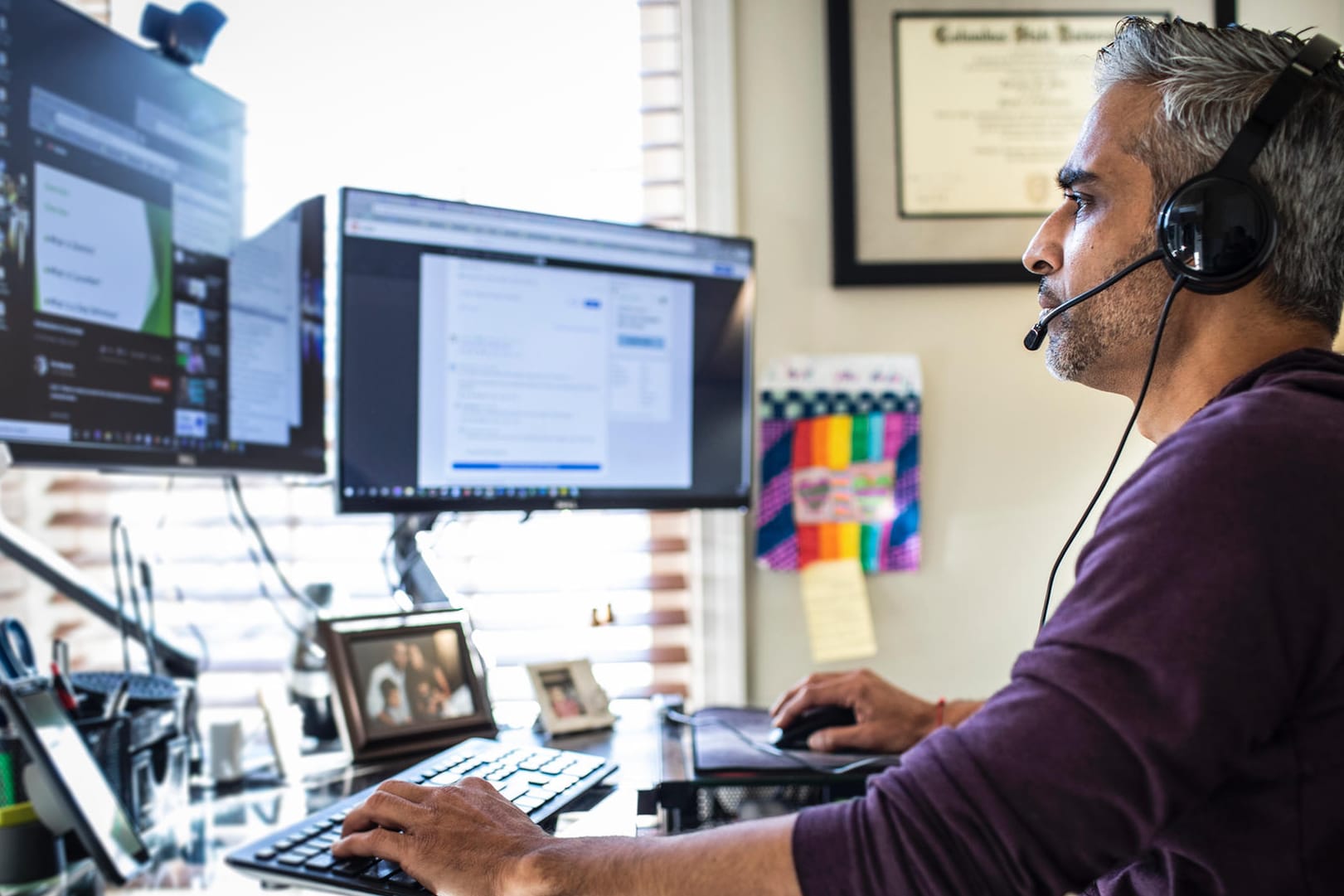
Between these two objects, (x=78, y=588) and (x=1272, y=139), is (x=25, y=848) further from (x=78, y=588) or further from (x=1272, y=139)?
(x=1272, y=139)

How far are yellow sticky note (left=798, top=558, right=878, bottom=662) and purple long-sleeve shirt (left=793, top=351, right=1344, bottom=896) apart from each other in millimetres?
1055

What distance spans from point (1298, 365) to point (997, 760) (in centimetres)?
37

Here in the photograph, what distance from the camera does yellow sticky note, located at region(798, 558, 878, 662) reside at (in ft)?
5.54

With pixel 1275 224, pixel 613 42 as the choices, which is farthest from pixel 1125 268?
pixel 613 42

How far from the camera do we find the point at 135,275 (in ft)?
3.72

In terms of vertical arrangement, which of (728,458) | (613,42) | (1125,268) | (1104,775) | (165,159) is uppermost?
(613,42)

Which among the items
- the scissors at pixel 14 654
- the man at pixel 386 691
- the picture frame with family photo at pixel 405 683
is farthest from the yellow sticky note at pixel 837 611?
the scissors at pixel 14 654

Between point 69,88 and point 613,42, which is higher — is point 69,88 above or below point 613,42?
below

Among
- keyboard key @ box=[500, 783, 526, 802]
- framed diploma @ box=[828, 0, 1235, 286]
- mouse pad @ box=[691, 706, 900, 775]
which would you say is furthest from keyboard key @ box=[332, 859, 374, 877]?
framed diploma @ box=[828, 0, 1235, 286]

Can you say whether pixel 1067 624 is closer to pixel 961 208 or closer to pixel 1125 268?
pixel 1125 268

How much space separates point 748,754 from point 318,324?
2.78 ft

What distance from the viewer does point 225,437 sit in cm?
127

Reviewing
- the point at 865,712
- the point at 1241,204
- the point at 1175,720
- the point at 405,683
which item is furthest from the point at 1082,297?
the point at 405,683

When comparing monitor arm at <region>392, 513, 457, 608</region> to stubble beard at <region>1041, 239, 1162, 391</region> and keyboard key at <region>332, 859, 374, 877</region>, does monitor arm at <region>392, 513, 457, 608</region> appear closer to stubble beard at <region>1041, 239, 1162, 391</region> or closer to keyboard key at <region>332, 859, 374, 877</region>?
keyboard key at <region>332, 859, 374, 877</region>
